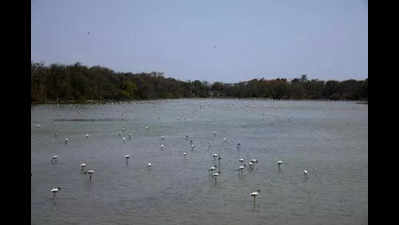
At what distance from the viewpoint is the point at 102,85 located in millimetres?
38375

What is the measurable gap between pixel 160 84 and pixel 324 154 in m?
46.5

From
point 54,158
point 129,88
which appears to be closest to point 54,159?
point 54,158

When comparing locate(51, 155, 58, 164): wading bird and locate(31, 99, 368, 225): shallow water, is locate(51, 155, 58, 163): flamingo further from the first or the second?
locate(31, 99, 368, 225): shallow water

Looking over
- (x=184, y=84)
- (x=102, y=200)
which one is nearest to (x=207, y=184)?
(x=102, y=200)

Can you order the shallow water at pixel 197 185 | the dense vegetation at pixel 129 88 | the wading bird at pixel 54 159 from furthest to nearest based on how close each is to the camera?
the dense vegetation at pixel 129 88
the wading bird at pixel 54 159
the shallow water at pixel 197 185

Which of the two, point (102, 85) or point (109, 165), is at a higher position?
point (102, 85)

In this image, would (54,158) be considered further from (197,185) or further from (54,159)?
(197,185)

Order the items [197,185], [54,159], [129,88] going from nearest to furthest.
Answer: [197,185]
[54,159]
[129,88]

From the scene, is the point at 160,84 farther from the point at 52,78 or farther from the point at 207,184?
the point at 207,184

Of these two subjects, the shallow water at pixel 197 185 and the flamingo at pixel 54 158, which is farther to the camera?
the flamingo at pixel 54 158

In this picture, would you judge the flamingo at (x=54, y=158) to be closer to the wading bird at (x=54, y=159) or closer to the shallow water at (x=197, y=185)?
the wading bird at (x=54, y=159)

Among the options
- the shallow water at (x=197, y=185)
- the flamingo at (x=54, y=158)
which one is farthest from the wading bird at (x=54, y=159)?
the shallow water at (x=197, y=185)

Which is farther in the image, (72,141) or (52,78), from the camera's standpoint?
(52,78)

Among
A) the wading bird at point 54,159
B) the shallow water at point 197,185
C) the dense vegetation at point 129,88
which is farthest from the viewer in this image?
the dense vegetation at point 129,88
